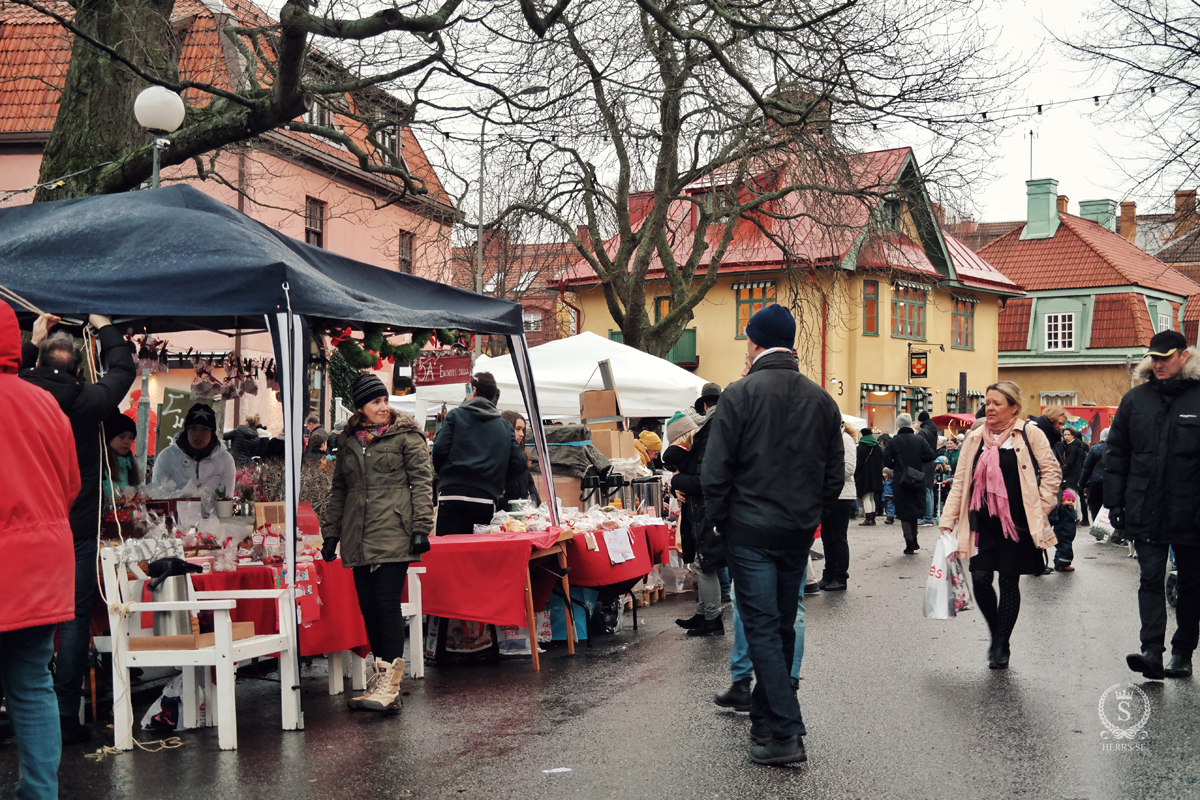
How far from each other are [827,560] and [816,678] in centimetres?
526

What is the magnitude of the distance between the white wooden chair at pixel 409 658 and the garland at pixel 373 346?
1.49 m

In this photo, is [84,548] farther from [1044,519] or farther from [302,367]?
[1044,519]

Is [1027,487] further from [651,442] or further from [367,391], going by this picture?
[651,442]

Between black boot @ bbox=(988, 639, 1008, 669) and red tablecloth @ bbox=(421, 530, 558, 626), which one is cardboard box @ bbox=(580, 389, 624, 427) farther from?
black boot @ bbox=(988, 639, 1008, 669)

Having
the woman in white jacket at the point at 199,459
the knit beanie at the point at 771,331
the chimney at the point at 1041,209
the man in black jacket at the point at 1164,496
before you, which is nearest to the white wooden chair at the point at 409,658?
the woman in white jacket at the point at 199,459

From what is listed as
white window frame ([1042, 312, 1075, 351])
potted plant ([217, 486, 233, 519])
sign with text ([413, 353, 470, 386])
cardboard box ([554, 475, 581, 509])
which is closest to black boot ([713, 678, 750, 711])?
potted plant ([217, 486, 233, 519])

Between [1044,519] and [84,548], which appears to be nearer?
[84,548]

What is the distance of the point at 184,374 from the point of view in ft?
82.0

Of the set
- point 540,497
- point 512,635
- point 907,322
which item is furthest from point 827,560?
point 907,322

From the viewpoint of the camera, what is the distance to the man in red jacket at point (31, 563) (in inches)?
163

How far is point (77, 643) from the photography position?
6.44 metres

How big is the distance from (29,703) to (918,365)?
124ft

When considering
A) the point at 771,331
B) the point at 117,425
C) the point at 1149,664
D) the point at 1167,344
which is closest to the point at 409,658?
the point at 117,425

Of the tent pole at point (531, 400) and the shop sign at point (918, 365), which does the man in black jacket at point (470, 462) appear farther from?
the shop sign at point (918, 365)
